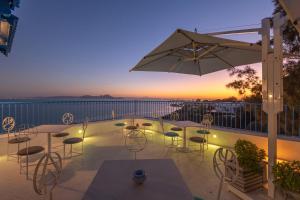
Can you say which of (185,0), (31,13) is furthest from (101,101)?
(185,0)

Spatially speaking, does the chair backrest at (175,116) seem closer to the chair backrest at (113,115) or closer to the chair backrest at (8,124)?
the chair backrest at (113,115)

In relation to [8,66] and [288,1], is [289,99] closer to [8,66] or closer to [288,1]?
[288,1]

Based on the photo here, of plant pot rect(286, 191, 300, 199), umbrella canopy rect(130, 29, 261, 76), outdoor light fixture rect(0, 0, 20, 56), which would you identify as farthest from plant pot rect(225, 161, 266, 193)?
outdoor light fixture rect(0, 0, 20, 56)

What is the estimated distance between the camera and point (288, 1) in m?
1.11

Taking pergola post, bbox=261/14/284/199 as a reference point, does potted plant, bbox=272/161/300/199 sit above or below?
below

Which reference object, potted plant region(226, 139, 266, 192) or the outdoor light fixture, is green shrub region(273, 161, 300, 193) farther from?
the outdoor light fixture

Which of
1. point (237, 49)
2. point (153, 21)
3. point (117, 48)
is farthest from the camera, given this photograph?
point (117, 48)

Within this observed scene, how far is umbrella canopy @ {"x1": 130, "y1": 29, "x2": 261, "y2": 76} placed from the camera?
265 centimetres

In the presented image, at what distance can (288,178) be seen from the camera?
77.2 inches

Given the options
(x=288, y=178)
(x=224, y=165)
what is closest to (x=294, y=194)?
(x=288, y=178)

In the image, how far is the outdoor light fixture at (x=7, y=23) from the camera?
2.06 meters

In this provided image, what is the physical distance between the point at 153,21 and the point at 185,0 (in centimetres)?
245

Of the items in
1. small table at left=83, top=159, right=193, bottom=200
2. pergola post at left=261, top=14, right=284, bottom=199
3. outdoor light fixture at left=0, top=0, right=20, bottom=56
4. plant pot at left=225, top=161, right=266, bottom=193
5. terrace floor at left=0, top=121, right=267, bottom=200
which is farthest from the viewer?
terrace floor at left=0, top=121, right=267, bottom=200

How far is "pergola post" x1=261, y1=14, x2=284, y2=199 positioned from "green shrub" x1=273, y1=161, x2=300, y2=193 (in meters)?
0.32
